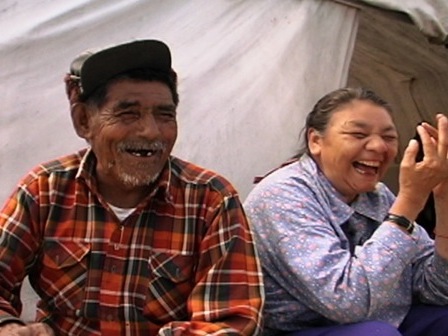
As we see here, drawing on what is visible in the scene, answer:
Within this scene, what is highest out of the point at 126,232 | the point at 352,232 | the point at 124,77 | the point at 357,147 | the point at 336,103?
the point at 124,77

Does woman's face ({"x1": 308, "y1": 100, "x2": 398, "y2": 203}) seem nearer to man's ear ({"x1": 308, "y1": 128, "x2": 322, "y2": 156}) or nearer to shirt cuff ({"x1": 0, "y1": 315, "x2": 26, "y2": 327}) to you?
man's ear ({"x1": 308, "y1": 128, "x2": 322, "y2": 156})

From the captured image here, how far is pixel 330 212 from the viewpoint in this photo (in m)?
2.06

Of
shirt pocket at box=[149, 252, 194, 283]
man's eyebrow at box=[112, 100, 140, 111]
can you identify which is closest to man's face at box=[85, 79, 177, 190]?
man's eyebrow at box=[112, 100, 140, 111]

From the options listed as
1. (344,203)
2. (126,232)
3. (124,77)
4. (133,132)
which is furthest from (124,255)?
(344,203)

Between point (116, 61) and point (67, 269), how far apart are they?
0.50 metres

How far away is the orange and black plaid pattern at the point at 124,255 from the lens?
5.76ft

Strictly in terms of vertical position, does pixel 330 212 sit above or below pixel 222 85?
below

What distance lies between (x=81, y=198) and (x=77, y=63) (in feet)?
1.10

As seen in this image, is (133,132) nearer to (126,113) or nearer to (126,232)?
(126,113)

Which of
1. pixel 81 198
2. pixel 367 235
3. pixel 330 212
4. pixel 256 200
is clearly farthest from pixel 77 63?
pixel 367 235

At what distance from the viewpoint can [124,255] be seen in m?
1.79

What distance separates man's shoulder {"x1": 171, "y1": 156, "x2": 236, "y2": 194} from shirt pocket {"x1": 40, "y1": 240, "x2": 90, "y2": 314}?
0.29 m

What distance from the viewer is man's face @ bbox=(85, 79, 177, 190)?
5.81 feet

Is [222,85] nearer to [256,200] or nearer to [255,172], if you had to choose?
[255,172]
